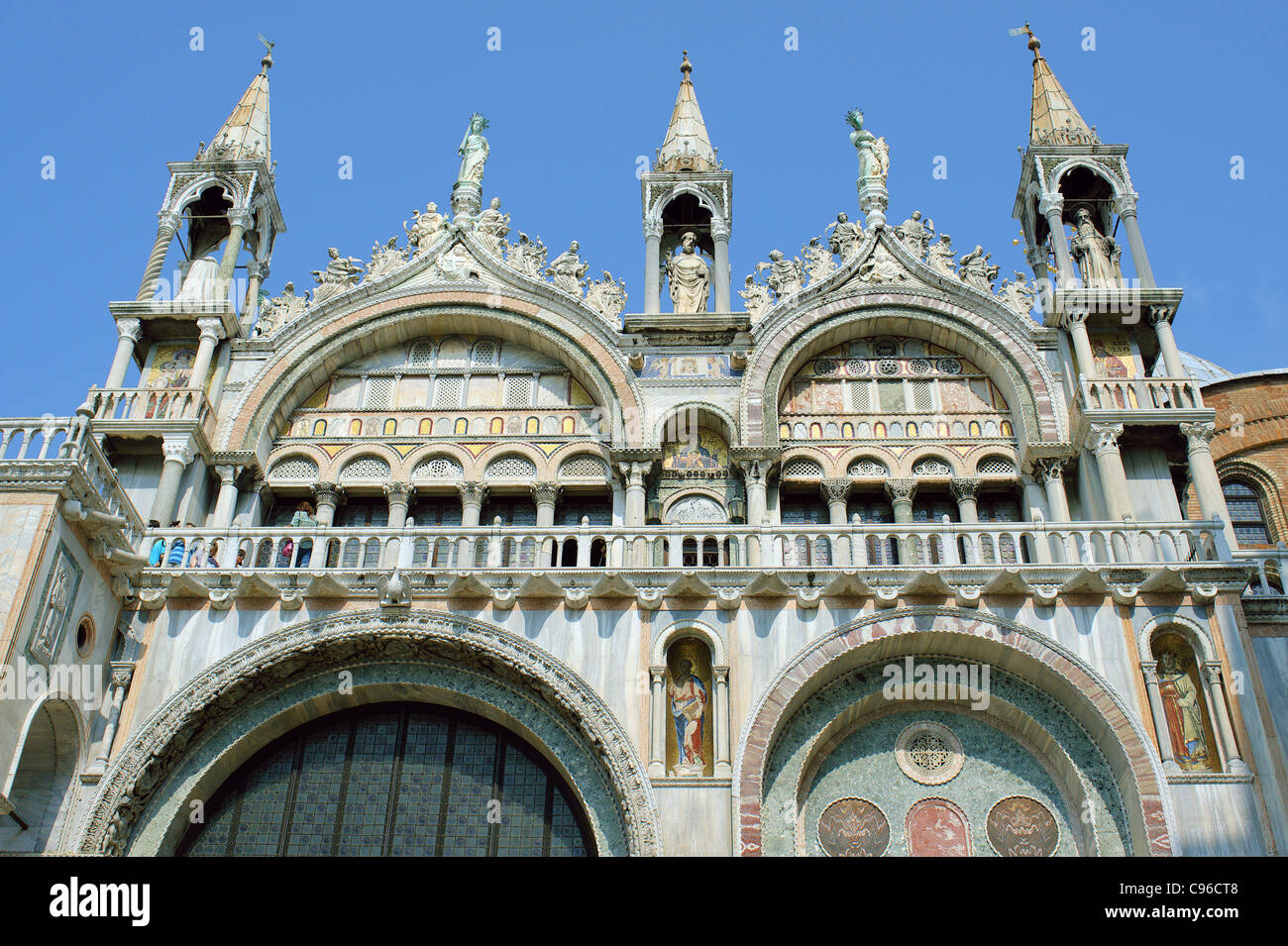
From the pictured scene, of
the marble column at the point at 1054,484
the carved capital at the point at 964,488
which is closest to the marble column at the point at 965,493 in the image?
the carved capital at the point at 964,488

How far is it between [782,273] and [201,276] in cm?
1001

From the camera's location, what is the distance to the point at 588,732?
15477 millimetres

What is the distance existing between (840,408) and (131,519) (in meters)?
11.1

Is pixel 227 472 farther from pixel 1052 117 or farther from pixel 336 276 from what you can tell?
pixel 1052 117

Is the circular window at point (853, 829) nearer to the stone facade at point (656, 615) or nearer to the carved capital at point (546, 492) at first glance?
the stone facade at point (656, 615)

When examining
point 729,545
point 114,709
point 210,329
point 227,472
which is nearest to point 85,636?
point 114,709

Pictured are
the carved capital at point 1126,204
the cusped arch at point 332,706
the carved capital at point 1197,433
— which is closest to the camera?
the cusped arch at point 332,706

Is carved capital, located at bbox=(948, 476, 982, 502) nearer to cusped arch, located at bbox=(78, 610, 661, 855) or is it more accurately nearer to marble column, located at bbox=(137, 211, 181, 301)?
cusped arch, located at bbox=(78, 610, 661, 855)

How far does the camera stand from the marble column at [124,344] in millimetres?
20953

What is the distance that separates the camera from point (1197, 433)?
19109 mm

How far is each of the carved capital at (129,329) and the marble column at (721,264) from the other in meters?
9.61

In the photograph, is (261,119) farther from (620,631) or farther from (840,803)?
(840,803)
